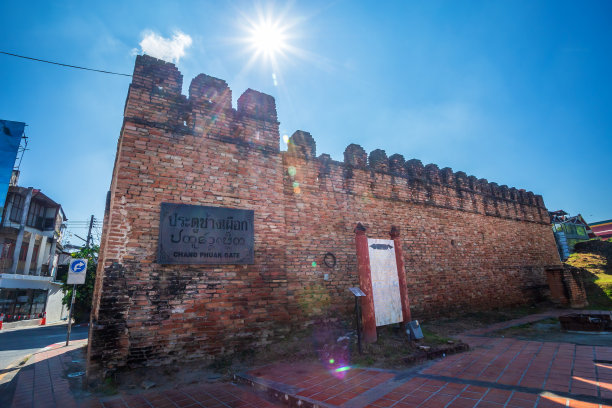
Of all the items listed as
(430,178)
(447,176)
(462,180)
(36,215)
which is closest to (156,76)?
(430,178)

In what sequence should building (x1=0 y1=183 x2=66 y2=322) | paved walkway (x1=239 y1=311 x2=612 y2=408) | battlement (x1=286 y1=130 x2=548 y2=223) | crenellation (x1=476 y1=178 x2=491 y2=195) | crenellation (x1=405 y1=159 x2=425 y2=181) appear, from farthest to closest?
1. building (x1=0 y1=183 x2=66 y2=322)
2. crenellation (x1=476 y1=178 x2=491 y2=195)
3. crenellation (x1=405 y1=159 x2=425 y2=181)
4. battlement (x1=286 y1=130 x2=548 y2=223)
5. paved walkway (x1=239 y1=311 x2=612 y2=408)

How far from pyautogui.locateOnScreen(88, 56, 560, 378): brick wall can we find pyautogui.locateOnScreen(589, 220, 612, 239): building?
4346cm

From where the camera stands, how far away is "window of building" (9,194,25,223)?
1962 centimetres

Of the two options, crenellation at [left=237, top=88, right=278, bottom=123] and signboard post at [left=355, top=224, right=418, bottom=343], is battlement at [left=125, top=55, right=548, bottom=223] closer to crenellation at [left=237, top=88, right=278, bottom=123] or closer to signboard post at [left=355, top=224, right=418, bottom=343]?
crenellation at [left=237, top=88, right=278, bottom=123]

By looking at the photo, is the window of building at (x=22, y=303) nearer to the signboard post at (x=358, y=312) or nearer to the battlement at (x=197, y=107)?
the battlement at (x=197, y=107)

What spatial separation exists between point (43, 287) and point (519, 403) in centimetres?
3059

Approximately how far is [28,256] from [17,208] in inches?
152

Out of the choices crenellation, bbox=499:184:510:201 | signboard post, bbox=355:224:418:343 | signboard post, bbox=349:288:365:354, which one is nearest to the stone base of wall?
crenellation, bbox=499:184:510:201

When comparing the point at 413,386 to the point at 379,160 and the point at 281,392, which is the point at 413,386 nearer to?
the point at 281,392

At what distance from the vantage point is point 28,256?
68.8 ft

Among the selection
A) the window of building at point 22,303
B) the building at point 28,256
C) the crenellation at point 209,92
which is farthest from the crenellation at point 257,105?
the window of building at point 22,303

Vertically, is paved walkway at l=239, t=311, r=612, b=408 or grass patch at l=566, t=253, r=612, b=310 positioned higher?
grass patch at l=566, t=253, r=612, b=310

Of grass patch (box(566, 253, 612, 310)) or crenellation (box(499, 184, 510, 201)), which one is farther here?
crenellation (box(499, 184, 510, 201))

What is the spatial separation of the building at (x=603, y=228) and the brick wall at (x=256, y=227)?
43.5 m
